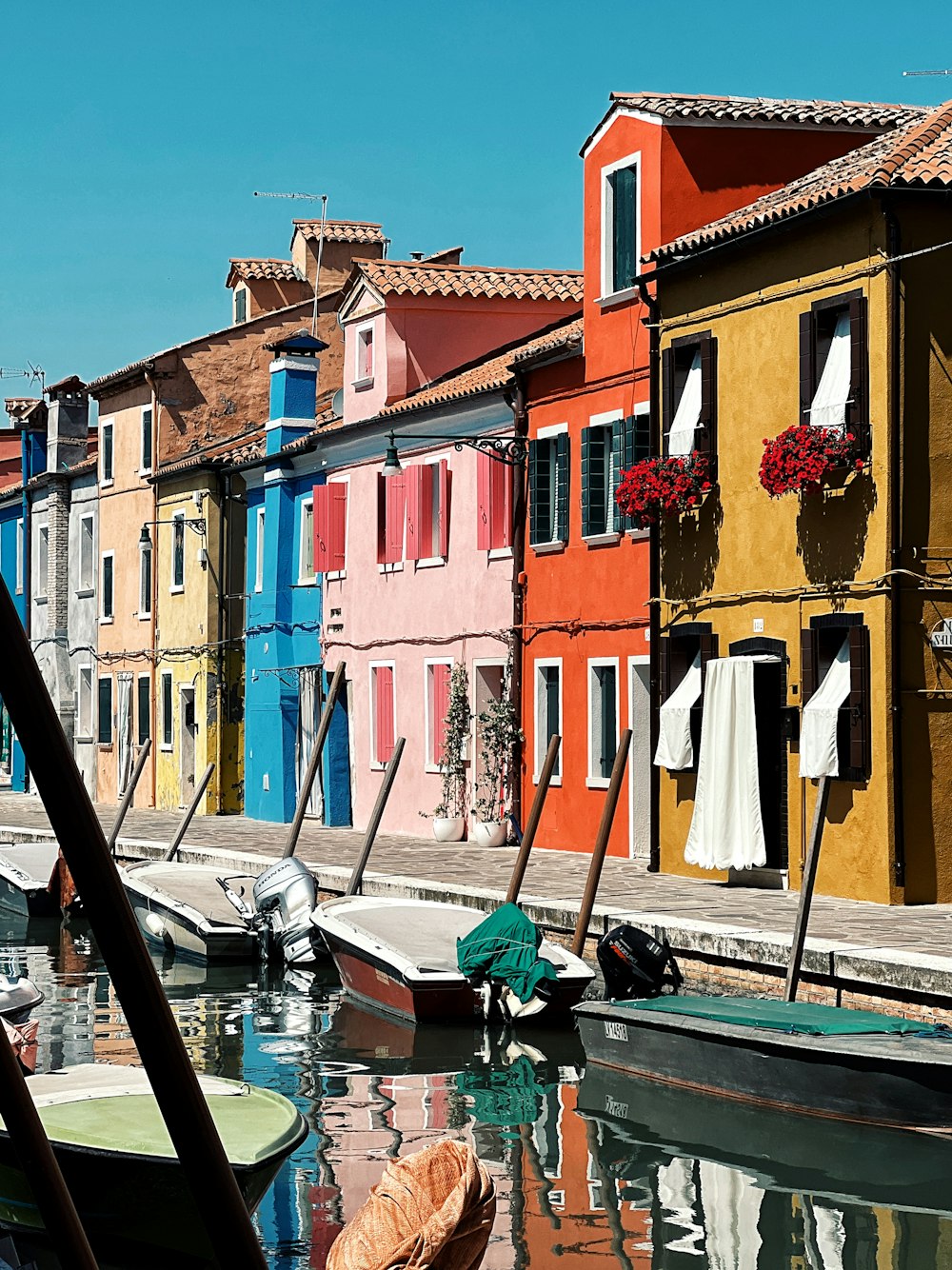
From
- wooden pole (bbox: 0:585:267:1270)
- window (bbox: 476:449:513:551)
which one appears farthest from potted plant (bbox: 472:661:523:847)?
wooden pole (bbox: 0:585:267:1270)

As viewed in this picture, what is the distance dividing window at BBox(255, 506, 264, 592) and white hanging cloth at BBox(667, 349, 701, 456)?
14.9 metres

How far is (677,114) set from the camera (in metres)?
22.8

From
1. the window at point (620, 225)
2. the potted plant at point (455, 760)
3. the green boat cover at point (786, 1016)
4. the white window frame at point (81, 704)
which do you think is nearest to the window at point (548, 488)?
the window at point (620, 225)

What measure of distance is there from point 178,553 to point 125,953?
123ft

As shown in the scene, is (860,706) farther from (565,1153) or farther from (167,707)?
(167,707)

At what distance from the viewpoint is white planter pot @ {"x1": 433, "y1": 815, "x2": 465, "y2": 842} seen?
27.7 m

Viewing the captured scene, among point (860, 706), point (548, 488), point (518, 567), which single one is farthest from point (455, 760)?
point (860, 706)

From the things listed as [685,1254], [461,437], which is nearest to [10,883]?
[461,437]

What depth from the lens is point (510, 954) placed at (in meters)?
16.1

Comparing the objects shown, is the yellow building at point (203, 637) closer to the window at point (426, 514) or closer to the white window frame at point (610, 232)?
the window at point (426, 514)

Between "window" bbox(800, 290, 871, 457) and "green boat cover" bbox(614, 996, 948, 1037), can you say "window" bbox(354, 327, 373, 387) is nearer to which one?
"window" bbox(800, 290, 871, 457)

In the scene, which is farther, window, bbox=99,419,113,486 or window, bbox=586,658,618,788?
window, bbox=99,419,113,486

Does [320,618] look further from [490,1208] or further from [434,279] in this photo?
[490,1208]

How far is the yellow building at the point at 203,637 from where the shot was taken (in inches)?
1475
